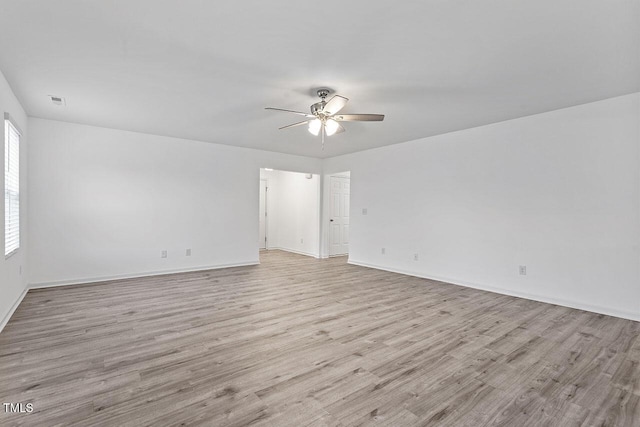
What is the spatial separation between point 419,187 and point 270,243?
16.2 ft

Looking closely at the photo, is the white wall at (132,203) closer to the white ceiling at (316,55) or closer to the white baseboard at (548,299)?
the white ceiling at (316,55)

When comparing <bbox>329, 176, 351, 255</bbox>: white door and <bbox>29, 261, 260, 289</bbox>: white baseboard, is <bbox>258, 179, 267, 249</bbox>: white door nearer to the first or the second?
<bbox>329, 176, 351, 255</bbox>: white door

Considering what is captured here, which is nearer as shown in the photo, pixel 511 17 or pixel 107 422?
pixel 107 422

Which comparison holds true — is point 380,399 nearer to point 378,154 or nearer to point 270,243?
point 378,154

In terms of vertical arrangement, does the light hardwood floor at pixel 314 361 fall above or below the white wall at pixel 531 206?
below

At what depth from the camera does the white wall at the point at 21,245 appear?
2984 millimetres

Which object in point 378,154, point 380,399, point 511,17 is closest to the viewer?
point 380,399

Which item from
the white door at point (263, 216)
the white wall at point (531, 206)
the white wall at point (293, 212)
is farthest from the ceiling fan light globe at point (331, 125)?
the white door at point (263, 216)

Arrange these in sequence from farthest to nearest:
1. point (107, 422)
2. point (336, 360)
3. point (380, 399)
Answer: point (336, 360)
point (380, 399)
point (107, 422)

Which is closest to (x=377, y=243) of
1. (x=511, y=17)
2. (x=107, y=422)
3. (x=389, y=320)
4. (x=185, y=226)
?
(x=389, y=320)

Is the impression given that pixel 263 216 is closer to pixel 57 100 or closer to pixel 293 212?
pixel 293 212

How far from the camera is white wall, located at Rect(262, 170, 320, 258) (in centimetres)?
768

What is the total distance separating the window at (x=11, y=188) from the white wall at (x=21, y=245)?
4.9 inches

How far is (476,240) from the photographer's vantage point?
468 centimetres
